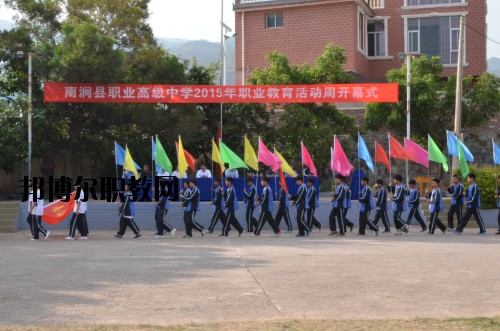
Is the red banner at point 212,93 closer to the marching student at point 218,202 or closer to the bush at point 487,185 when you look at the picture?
the bush at point 487,185

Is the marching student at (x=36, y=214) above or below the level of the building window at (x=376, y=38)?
below

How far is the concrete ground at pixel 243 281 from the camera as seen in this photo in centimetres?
858

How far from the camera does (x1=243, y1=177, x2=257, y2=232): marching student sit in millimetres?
20250

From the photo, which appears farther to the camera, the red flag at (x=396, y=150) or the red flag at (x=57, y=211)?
the red flag at (x=396, y=150)

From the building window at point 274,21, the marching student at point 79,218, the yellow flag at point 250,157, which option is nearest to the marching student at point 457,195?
the yellow flag at point 250,157

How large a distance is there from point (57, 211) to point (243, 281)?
34.9 ft

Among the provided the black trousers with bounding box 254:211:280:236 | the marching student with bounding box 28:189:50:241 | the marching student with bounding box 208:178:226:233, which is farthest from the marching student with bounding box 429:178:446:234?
the marching student with bounding box 28:189:50:241

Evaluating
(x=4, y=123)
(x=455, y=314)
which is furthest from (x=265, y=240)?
(x=4, y=123)

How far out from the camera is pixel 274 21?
36.8 meters

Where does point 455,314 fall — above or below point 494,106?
below

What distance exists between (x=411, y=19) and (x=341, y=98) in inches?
561

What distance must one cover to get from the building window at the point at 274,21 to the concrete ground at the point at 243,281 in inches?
834

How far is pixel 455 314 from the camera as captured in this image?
8391 millimetres

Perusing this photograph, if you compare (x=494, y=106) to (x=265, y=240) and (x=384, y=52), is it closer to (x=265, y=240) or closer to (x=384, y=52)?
(x=384, y=52)
